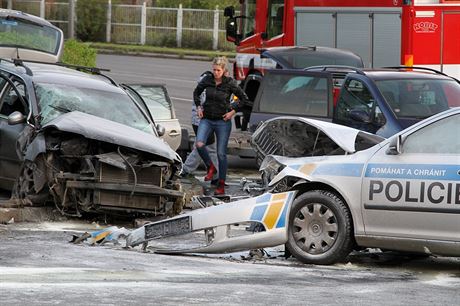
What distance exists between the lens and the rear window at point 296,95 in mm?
15000

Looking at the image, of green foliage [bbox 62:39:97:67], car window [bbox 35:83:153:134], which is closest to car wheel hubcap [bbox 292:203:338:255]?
car window [bbox 35:83:153:134]

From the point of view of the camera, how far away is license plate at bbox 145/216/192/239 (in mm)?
10195

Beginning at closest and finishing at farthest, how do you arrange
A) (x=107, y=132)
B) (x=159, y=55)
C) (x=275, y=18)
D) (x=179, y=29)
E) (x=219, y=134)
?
(x=107, y=132) → (x=219, y=134) → (x=275, y=18) → (x=159, y=55) → (x=179, y=29)

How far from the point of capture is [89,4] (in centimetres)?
5516

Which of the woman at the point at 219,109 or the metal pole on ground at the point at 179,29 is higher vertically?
the metal pole on ground at the point at 179,29

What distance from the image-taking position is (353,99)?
14.4 meters

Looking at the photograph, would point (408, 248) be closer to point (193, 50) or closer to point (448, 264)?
point (448, 264)

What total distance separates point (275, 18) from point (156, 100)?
20.5ft

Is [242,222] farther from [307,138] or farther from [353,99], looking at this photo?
[353,99]

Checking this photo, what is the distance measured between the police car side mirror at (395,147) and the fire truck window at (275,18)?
1183 cm

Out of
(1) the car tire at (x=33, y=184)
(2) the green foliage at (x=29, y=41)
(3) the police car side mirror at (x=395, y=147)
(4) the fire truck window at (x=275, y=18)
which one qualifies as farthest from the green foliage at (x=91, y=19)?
(3) the police car side mirror at (x=395, y=147)

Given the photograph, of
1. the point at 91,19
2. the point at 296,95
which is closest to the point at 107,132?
the point at 296,95

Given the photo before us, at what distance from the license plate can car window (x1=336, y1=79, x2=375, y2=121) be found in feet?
14.7

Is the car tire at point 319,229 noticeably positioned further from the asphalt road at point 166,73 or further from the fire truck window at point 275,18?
the asphalt road at point 166,73
